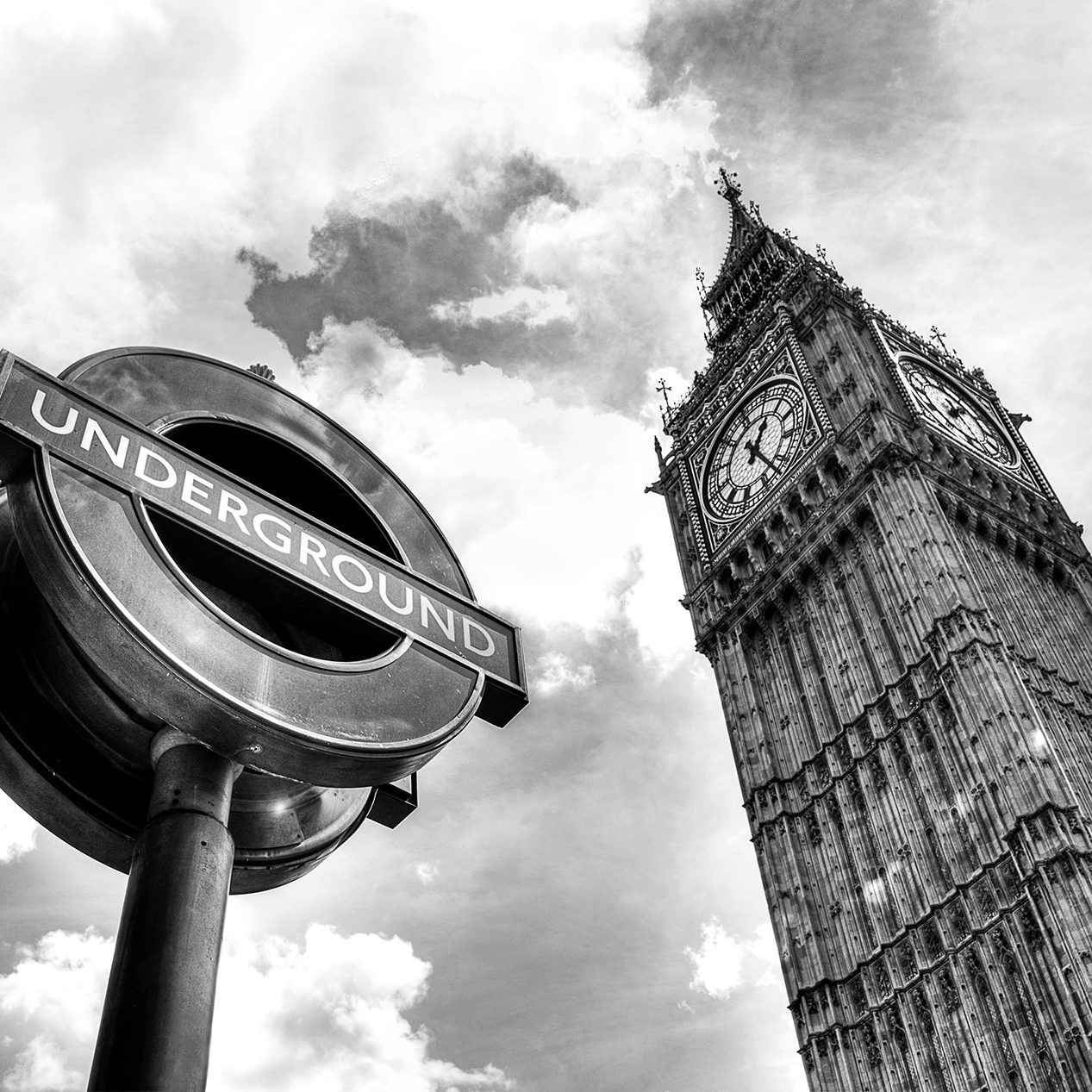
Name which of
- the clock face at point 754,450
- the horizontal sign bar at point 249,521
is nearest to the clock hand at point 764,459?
the clock face at point 754,450

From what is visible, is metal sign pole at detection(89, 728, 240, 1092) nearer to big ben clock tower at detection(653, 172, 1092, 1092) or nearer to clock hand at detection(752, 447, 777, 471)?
big ben clock tower at detection(653, 172, 1092, 1092)

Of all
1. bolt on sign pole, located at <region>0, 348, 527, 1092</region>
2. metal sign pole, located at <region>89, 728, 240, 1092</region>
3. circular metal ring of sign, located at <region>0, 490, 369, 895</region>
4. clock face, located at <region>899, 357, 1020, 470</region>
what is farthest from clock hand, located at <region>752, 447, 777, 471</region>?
metal sign pole, located at <region>89, 728, 240, 1092</region>

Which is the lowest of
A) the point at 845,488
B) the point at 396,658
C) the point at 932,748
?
the point at 396,658

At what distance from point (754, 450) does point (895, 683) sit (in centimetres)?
1338

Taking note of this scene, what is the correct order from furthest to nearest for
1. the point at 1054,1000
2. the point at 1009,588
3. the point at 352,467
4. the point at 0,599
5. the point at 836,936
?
the point at 1009,588 < the point at 836,936 < the point at 1054,1000 < the point at 352,467 < the point at 0,599

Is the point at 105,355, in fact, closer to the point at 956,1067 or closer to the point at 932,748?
the point at 956,1067

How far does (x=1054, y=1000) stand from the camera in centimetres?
2697

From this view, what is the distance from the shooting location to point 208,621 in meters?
3.91

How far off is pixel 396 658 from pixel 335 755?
1.97ft

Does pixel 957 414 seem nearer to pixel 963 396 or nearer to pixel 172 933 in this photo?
pixel 963 396

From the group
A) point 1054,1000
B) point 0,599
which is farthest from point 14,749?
point 1054,1000

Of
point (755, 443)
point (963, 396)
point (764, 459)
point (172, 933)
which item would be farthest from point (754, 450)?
point (172, 933)

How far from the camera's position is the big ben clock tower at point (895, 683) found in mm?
28734

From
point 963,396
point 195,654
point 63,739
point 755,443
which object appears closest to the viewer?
point 195,654
